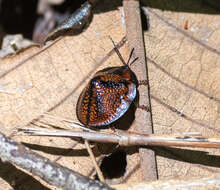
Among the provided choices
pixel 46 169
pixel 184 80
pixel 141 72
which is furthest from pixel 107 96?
pixel 46 169

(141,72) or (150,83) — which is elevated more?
(141,72)

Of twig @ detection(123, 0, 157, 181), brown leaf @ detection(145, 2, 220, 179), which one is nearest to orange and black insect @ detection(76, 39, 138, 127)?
twig @ detection(123, 0, 157, 181)

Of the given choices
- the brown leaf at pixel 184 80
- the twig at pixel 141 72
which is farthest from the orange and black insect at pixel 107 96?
the brown leaf at pixel 184 80

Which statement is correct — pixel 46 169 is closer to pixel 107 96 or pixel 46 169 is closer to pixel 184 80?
pixel 107 96

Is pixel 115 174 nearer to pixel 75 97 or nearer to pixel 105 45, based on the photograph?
pixel 75 97

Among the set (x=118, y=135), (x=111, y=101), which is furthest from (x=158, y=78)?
(x=118, y=135)
